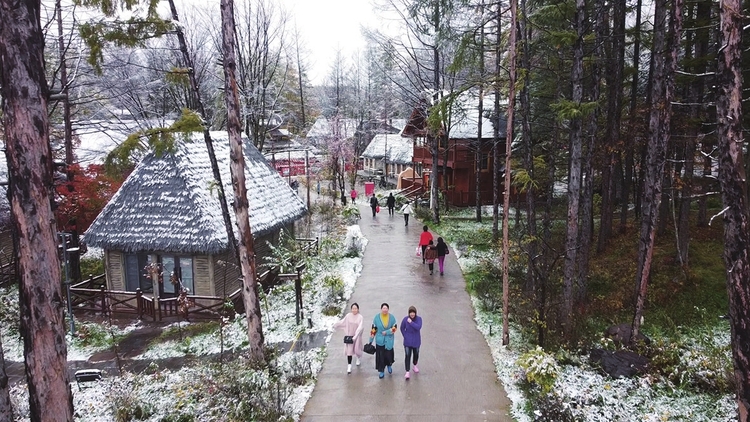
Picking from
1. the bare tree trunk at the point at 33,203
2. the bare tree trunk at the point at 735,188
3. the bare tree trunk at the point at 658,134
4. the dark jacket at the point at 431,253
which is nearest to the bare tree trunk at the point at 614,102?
the bare tree trunk at the point at 658,134

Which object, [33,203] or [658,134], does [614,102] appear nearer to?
[658,134]

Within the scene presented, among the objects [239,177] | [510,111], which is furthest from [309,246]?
[510,111]

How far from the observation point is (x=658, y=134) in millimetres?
10328

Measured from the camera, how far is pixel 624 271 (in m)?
16.0

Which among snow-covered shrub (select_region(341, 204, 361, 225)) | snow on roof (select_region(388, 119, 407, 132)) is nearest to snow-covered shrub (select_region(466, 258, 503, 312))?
snow-covered shrub (select_region(341, 204, 361, 225))

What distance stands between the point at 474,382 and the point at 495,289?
19.2 feet

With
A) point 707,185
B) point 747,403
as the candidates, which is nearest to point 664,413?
point 747,403

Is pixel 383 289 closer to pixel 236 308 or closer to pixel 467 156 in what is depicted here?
pixel 236 308

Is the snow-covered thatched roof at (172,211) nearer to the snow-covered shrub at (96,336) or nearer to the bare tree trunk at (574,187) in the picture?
the snow-covered shrub at (96,336)

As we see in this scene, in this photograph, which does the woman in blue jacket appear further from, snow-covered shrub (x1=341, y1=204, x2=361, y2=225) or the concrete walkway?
snow-covered shrub (x1=341, y1=204, x2=361, y2=225)

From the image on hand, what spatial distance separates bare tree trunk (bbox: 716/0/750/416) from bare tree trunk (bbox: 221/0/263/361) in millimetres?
7846

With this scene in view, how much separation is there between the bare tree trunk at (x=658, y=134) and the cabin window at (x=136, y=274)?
14482 millimetres

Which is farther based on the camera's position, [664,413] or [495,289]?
[495,289]

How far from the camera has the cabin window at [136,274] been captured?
16.0 metres
